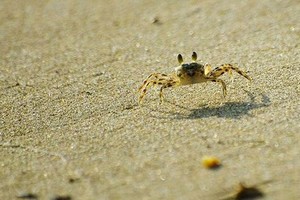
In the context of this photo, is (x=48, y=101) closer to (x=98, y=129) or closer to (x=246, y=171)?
(x=98, y=129)

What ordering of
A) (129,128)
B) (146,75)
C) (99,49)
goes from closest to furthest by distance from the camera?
1. (129,128)
2. (146,75)
3. (99,49)

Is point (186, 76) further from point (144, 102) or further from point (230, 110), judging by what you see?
point (230, 110)

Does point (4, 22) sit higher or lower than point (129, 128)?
higher

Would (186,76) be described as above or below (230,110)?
above

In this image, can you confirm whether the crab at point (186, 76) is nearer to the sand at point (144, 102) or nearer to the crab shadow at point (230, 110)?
the sand at point (144, 102)

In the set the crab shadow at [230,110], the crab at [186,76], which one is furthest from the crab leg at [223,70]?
the crab shadow at [230,110]

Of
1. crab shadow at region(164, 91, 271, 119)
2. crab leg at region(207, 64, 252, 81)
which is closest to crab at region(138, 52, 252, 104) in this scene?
crab leg at region(207, 64, 252, 81)

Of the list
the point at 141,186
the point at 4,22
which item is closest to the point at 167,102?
the point at 141,186

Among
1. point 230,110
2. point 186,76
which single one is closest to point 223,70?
point 186,76
